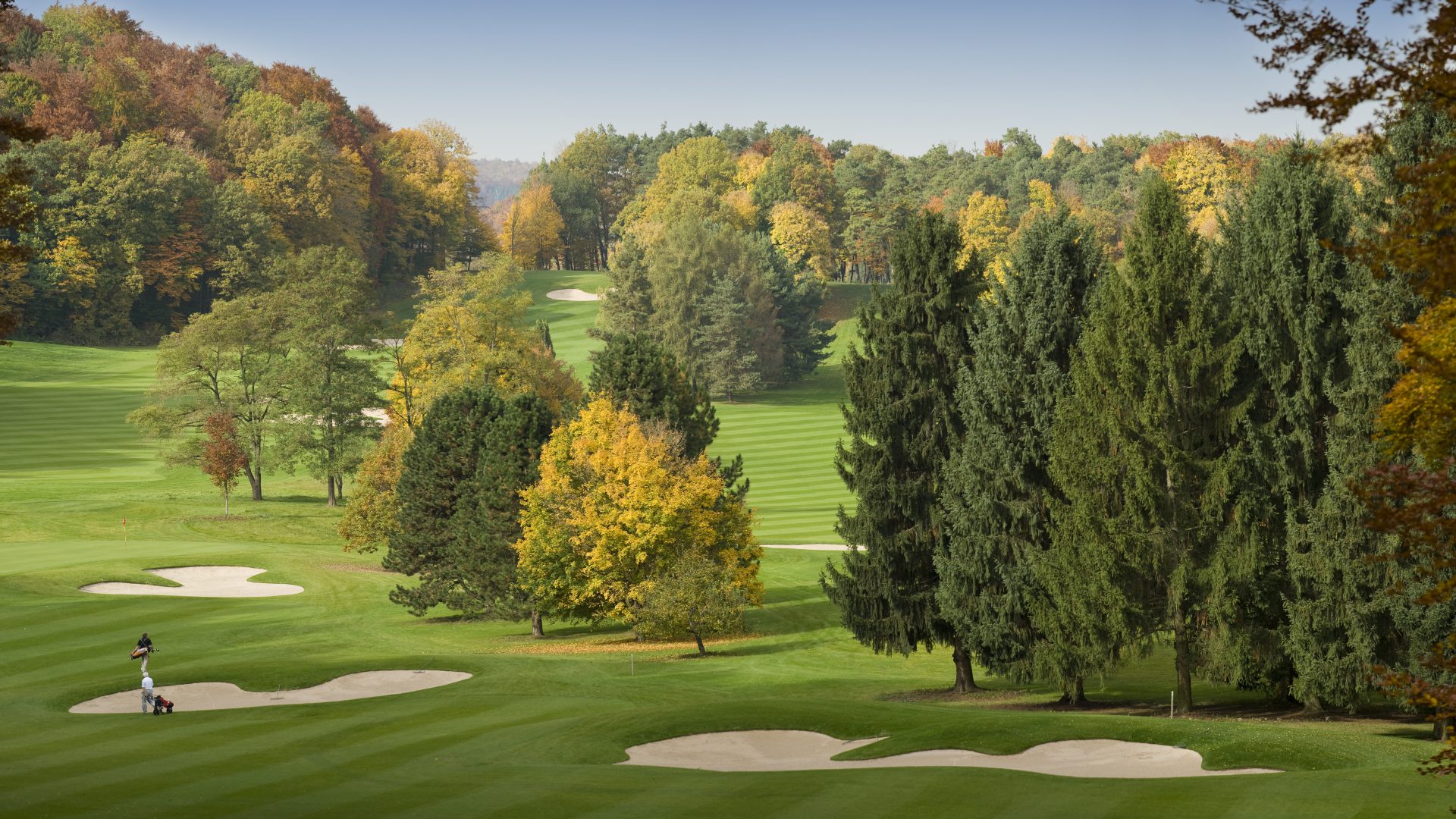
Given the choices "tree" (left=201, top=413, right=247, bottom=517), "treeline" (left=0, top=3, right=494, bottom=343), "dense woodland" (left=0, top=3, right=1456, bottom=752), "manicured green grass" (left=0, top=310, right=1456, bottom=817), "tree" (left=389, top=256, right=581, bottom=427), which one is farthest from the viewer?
"treeline" (left=0, top=3, right=494, bottom=343)

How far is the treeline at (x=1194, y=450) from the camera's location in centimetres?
2595

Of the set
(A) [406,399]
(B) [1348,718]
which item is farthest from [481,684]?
(A) [406,399]

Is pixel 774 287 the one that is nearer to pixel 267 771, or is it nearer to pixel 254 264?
pixel 254 264

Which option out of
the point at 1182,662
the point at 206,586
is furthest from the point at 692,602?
the point at 206,586

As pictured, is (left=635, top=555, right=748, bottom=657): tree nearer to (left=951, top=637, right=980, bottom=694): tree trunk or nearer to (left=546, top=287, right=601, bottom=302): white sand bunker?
(left=951, top=637, right=980, bottom=694): tree trunk

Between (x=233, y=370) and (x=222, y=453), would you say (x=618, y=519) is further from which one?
(x=233, y=370)

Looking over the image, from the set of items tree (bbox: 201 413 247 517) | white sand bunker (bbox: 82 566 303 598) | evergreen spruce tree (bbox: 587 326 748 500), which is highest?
evergreen spruce tree (bbox: 587 326 748 500)

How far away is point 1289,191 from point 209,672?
87.8 ft

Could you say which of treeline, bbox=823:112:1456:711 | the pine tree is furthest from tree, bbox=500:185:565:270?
treeline, bbox=823:112:1456:711

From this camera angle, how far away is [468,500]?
1916 inches

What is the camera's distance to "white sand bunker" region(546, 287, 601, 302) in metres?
139

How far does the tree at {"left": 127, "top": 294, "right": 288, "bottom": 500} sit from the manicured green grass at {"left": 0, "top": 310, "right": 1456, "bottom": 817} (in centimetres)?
1103

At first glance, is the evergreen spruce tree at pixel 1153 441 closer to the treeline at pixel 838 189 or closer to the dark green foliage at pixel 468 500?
the dark green foliage at pixel 468 500

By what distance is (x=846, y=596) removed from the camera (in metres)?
34.6
